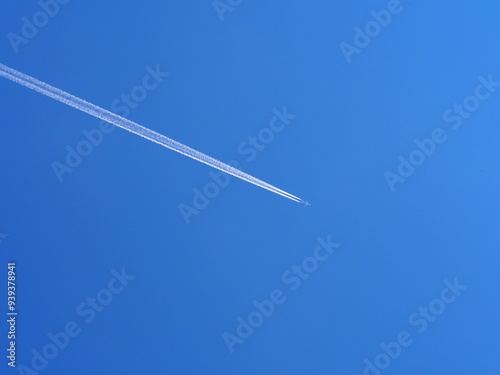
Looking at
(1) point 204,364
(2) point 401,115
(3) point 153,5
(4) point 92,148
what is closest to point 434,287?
(2) point 401,115

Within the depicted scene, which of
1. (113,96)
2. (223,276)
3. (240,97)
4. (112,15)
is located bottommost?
(223,276)

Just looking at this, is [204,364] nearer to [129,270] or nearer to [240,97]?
[129,270]

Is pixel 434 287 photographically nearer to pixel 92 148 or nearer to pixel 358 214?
pixel 358 214

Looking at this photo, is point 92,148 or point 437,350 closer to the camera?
point 92,148

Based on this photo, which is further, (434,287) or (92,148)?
(434,287)

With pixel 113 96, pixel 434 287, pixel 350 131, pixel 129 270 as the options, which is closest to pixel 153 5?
pixel 113 96

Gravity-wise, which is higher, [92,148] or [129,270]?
[92,148]

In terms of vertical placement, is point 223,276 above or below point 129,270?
above
